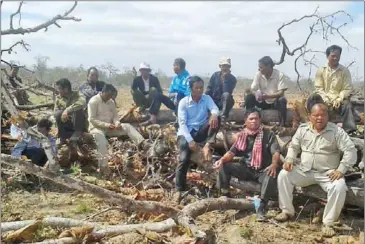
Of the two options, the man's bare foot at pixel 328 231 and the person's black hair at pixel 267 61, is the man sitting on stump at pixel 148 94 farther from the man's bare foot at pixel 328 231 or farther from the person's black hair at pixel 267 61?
the man's bare foot at pixel 328 231

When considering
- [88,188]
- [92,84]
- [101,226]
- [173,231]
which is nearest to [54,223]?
[101,226]

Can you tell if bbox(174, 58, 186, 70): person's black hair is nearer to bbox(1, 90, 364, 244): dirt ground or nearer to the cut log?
the cut log

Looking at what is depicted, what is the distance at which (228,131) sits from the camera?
→ 810cm

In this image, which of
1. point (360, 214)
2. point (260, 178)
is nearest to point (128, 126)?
point (260, 178)

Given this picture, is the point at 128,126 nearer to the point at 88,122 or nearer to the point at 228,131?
the point at 88,122

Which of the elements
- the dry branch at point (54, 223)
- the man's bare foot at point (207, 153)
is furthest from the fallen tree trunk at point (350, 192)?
the dry branch at point (54, 223)

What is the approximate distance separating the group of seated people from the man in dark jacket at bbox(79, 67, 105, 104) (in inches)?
0.7

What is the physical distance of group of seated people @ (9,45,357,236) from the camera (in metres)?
6.03

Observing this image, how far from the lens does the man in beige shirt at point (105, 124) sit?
8.04 metres

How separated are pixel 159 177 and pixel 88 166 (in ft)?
5.18

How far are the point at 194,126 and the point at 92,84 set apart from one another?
2877mm

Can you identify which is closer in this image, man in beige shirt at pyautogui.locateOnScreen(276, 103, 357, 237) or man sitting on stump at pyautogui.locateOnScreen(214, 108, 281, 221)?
man in beige shirt at pyautogui.locateOnScreen(276, 103, 357, 237)

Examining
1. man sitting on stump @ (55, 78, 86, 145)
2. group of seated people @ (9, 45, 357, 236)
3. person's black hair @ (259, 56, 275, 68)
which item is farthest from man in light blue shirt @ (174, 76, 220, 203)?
man sitting on stump @ (55, 78, 86, 145)

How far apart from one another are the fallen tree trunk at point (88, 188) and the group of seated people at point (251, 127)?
1434 mm
